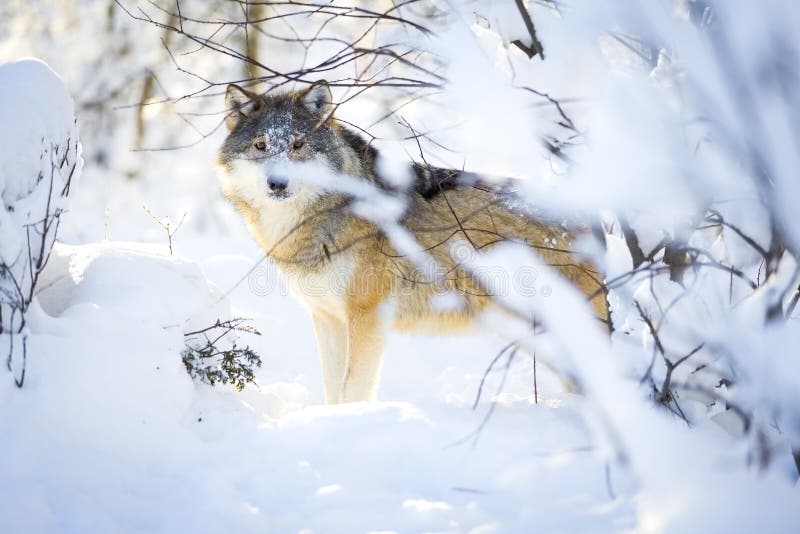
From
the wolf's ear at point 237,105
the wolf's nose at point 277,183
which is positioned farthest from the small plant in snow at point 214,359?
the wolf's ear at point 237,105

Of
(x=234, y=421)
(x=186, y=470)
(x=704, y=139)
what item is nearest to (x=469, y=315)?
(x=234, y=421)

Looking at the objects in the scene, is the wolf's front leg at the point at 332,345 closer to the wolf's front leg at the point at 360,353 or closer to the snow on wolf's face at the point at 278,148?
the wolf's front leg at the point at 360,353

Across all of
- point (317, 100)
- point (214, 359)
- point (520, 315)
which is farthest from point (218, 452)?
point (317, 100)

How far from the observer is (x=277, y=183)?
388cm

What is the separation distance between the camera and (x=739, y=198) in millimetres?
1785

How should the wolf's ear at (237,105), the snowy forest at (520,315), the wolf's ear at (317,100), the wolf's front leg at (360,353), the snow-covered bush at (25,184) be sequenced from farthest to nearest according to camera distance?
the wolf's ear at (317,100) < the wolf's ear at (237,105) < the wolf's front leg at (360,353) < the snow-covered bush at (25,184) < the snowy forest at (520,315)

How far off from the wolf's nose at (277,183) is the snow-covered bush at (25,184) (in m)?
1.21

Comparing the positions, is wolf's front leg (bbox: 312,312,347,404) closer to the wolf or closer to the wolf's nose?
the wolf

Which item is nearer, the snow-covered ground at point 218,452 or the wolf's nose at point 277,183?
the snow-covered ground at point 218,452

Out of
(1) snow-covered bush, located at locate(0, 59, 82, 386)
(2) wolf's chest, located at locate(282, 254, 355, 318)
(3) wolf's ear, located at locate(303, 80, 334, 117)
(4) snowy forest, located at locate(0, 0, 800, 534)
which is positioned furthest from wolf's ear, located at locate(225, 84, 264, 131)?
(1) snow-covered bush, located at locate(0, 59, 82, 386)

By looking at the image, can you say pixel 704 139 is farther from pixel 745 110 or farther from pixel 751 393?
pixel 751 393

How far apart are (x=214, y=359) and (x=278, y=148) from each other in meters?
1.35

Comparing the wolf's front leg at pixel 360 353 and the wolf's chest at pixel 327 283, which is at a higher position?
the wolf's chest at pixel 327 283

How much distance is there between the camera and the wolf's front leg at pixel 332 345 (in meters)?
4.38
